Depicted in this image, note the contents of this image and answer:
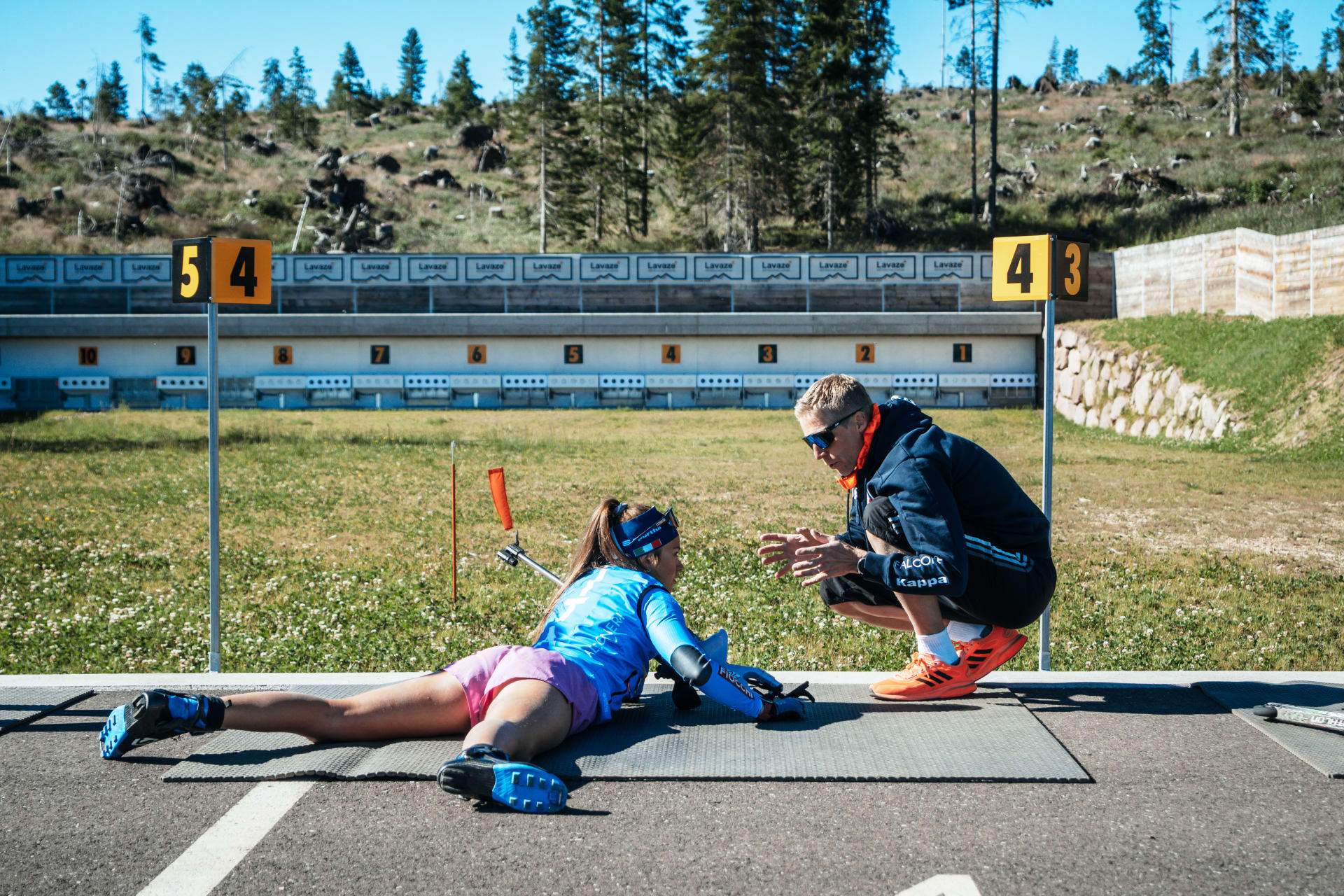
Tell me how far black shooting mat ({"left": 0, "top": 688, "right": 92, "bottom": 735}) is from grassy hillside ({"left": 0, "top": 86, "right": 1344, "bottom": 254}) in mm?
29663

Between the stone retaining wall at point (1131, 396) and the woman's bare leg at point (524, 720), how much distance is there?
66.8ft

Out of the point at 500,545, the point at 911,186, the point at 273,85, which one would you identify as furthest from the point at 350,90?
the point at 500,545

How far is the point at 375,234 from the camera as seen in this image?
6038 cm

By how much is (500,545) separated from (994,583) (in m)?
6.67

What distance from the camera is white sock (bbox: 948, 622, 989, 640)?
4902mm

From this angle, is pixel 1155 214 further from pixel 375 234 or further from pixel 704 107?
pixel 375 234

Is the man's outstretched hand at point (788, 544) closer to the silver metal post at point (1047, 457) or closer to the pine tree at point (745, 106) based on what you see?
the silver metal post at point (1047, 457)

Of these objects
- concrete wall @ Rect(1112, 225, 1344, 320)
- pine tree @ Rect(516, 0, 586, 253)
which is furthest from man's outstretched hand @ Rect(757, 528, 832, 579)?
pine tree @ Rect(516, 0, 586, 253)

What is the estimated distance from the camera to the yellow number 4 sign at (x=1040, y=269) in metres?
5.92

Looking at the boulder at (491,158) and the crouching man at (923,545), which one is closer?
the crouching man at (923,545)

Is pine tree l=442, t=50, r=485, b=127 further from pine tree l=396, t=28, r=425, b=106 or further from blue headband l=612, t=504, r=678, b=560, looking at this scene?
blue headband l=612, t=504, r=678, b=560

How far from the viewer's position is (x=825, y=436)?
4.56 m

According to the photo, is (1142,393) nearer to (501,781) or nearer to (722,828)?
(722,828)

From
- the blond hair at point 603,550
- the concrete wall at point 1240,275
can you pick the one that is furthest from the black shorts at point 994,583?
the concrete wall at point 1240,275
